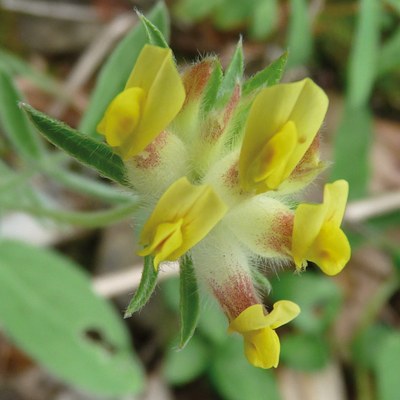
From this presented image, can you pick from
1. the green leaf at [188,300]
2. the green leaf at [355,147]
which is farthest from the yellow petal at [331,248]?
the green leaf at [355,147]

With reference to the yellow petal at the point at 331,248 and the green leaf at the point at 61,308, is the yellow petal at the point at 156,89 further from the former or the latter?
the green leaf at the point at 61,308

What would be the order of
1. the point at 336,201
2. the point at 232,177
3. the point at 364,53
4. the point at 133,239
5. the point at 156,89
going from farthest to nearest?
the point at 133,239
the point at 364,53
the point at 232,177
the point at 336,201
the point at 156,89

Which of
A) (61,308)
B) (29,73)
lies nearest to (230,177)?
(61,308)

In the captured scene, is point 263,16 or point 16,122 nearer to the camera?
point 16,122

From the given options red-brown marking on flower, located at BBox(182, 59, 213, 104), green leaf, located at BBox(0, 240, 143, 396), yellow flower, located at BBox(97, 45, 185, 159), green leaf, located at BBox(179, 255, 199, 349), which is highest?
yellow flower, located at BBox(97, 45, 185, 159)

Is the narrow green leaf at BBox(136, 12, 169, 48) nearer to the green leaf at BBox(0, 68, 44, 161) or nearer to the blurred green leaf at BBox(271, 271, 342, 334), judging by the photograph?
the green leaf at BBox(0, 68, 44, 161)

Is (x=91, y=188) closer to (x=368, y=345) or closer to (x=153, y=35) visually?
(x=153, y=35)

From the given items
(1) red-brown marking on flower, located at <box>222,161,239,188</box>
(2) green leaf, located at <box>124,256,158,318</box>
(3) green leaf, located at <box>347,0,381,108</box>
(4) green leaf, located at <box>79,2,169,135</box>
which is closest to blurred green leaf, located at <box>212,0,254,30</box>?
(3) green leaf, located at <box>347,0,381,108</box>

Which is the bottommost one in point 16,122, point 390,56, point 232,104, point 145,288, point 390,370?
point 390,370
